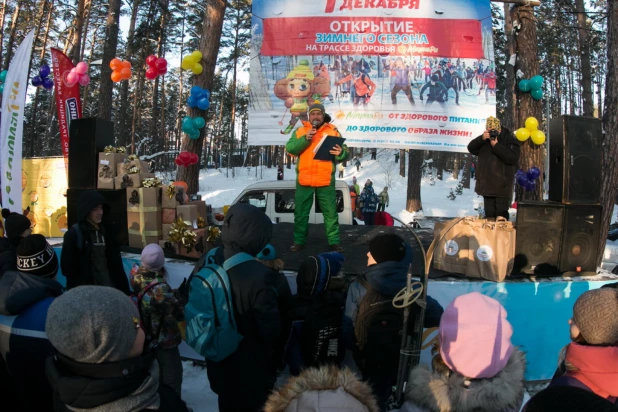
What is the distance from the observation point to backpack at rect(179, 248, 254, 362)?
Answer: 2244 millimetres

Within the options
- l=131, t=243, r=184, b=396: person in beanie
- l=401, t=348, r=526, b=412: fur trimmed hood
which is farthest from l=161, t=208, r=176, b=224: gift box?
l=401, t=348, r=526, b=412: fur trimmed hood

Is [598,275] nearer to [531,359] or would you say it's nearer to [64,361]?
[531,359]

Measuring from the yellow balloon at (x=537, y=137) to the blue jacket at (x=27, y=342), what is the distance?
6.63m

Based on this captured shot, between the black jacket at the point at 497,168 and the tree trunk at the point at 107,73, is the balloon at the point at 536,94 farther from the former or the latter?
the tree trunk at the point at 107,73

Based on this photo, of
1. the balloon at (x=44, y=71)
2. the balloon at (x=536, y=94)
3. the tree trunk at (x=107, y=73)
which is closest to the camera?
the balloon at (x=536, y=94)

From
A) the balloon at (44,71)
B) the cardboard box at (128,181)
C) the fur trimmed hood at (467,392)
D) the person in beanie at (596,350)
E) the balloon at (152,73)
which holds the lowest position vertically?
the fur trimmed hood at (467,392)

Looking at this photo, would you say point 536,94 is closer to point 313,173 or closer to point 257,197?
point 313,173

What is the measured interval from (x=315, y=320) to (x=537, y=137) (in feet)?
18.4

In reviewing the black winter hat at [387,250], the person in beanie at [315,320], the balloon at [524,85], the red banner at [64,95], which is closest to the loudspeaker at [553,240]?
the black winter hat at [387,250]

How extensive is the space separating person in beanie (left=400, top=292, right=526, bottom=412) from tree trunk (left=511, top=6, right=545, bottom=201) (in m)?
5.88

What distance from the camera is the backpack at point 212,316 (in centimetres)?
224

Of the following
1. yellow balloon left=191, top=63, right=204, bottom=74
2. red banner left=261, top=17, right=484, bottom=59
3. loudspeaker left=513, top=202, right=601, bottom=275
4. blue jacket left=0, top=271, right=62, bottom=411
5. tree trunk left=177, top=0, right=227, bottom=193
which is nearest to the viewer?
blue jacket left=0, top=271, right=62, bottom=411

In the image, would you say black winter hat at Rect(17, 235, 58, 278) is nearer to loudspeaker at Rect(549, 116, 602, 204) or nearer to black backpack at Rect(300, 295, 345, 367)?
black backpack at Rect(300, 295, 345, 367)

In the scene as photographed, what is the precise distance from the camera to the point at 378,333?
2.54 meters
